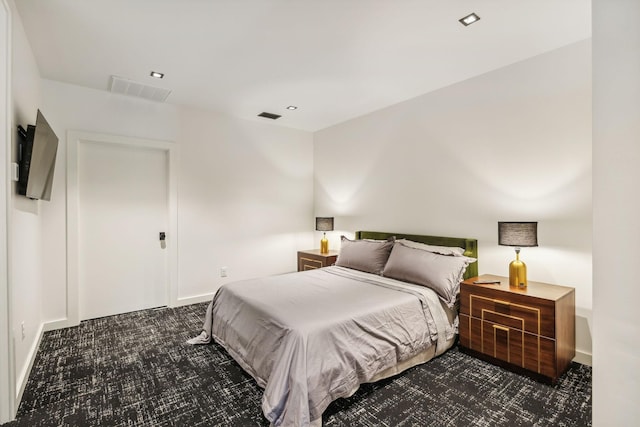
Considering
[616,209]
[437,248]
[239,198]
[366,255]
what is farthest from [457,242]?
[239,198]

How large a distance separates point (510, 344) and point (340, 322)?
1.44m

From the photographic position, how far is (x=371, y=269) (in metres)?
3.57

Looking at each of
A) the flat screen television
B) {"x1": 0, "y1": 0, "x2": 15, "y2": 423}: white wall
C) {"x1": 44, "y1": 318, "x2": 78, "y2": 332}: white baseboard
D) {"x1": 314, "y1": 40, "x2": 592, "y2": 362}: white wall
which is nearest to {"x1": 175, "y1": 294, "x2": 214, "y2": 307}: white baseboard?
{"x1": 44, "y1": 318, "x2": 78, "y2": 332}: white baseboard

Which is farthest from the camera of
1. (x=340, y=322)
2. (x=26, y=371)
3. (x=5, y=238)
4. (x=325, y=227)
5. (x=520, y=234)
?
(x=325, y=227)

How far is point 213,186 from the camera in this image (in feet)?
14.7

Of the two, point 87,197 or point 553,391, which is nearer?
point 553,391

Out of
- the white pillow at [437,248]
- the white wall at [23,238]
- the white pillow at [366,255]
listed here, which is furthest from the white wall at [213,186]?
the white pillow at [437,248]

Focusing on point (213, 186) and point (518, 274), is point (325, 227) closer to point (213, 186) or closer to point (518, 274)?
point (213, 186)

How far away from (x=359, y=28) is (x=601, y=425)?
8.52ft

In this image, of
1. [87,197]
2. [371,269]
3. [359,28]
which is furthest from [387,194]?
[87,197]

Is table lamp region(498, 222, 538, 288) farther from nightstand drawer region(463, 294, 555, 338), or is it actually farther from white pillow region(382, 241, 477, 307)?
white pillow region(382, 241, 477, 307)

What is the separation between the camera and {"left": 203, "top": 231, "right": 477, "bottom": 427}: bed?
1.93 metres

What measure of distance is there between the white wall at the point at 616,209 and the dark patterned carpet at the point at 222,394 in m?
1.17

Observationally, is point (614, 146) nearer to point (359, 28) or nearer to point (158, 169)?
point (359, 28)
